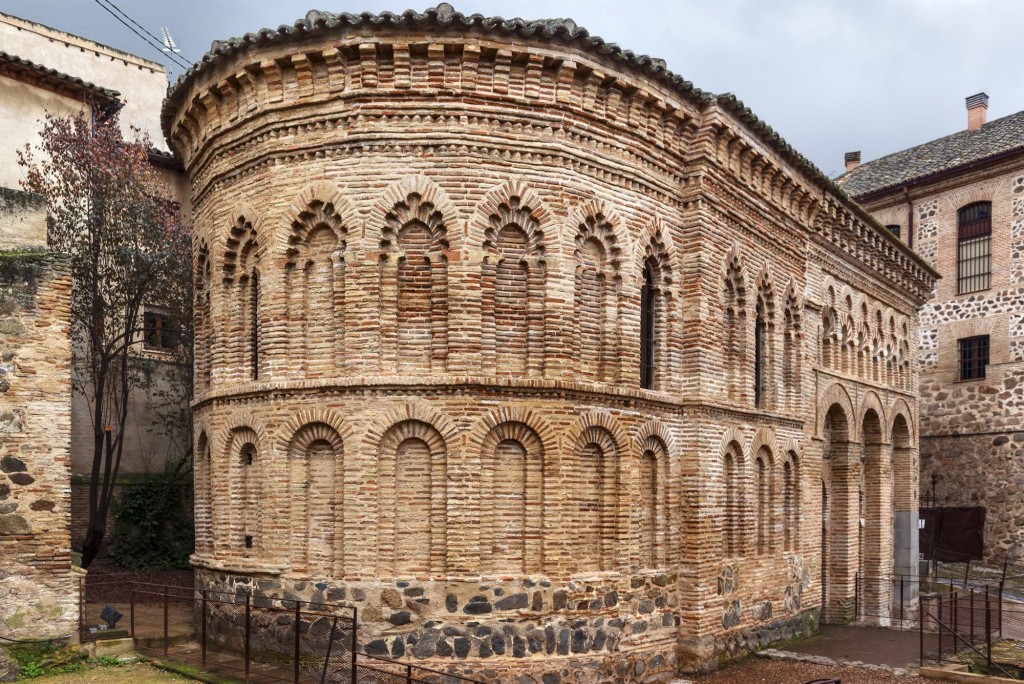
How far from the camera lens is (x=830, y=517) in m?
A: 17.6

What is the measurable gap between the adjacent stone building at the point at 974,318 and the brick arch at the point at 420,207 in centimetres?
1963

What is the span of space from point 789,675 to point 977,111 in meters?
23.7

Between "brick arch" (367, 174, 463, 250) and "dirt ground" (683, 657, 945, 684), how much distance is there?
22.5 feet

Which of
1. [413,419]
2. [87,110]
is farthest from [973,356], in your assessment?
[87,110]

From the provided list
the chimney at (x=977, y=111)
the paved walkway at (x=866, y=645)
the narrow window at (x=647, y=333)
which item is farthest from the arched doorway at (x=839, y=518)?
the chimney at (x=977, y=111)

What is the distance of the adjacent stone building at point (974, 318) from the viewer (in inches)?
955

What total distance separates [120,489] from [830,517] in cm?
1437

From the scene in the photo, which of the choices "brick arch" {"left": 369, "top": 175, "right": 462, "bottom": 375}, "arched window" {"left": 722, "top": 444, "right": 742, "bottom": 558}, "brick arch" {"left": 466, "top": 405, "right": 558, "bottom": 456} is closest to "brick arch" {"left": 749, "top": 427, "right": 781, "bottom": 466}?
"arched window" {"left": 722, "top": 444, "right": 742, "bottom": 558}

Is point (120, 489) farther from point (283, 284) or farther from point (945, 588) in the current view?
point (945, 588)

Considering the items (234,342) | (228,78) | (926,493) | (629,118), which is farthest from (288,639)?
(926,493)

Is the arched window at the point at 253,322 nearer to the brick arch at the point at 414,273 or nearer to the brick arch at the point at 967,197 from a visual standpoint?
the brick arch at the point at 414,273

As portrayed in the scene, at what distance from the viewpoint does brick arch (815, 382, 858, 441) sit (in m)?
16.4

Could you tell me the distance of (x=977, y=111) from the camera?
2898 centimetres

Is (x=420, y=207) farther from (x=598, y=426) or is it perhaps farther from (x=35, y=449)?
(x=35, y=449)
